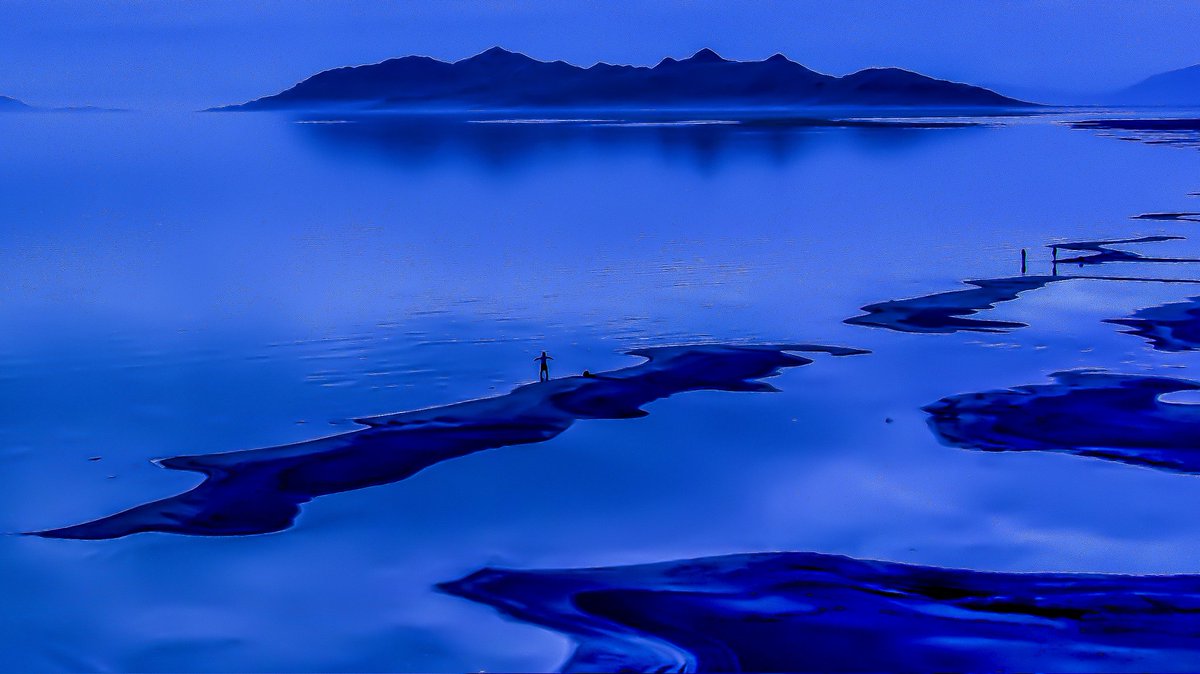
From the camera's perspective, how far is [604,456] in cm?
1670

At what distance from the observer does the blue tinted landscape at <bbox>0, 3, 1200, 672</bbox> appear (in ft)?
38.1

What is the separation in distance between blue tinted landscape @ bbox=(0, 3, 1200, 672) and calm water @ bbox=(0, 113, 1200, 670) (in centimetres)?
7

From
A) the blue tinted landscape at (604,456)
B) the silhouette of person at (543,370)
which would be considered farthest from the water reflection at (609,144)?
the silhouette of person at (543,370)

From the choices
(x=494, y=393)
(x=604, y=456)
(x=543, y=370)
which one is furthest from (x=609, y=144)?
(x=604, y=456)

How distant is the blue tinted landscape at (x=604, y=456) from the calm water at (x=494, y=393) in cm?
7

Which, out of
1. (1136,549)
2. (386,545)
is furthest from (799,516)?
(386,545)

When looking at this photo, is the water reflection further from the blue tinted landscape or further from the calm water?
the blue tinted landscape

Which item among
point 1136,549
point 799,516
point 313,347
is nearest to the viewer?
point 1136,549

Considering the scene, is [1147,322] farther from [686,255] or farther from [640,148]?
[640,148]

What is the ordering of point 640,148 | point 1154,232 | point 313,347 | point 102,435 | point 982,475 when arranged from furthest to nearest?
point 640,148
point 1154,232
point 313,347
point 102,435
point 982,475

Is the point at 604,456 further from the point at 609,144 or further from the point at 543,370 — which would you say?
the point at 609,144

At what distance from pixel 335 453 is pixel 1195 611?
10.1 m

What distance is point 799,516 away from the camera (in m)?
14.6

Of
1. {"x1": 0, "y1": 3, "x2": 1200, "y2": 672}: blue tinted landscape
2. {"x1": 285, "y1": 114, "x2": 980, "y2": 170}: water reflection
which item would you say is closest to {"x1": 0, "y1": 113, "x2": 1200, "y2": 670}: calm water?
{"x1": 0, "y1": 3, "x2": 1200, "y2": 672}: blue tinted landscape
